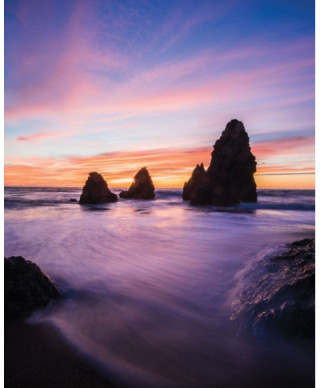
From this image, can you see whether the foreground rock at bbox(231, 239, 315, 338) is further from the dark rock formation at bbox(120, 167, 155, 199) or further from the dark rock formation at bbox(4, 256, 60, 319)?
the dark rock formation at bbox(120, 167, 155, 199)

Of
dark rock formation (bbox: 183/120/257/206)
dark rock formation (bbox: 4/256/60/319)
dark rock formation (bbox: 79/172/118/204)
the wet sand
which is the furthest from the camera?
dark rock formation (bbox: 183/120/257/206)

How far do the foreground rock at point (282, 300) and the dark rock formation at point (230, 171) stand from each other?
85.5ft

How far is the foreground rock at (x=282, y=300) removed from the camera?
260 centimetres

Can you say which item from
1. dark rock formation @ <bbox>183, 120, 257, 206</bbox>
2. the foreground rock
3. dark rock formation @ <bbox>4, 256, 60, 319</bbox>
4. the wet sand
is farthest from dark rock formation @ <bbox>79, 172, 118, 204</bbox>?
the wet sand

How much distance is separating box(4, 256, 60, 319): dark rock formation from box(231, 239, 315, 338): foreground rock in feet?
8.15

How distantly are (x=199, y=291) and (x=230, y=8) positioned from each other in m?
4.55

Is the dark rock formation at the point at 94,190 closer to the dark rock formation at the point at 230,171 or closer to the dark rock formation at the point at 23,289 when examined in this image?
the dark rock formation at the point at 230,171

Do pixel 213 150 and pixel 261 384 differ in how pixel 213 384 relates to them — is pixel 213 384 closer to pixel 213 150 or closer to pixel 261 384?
pixel 261 384

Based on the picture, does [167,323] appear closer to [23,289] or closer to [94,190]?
[23,289]

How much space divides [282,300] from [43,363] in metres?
2.55

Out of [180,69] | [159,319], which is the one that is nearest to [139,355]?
[159,319]

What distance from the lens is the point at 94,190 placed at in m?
28.2

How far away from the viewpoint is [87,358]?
2365 mm

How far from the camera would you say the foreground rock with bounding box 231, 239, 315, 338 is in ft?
8.53
